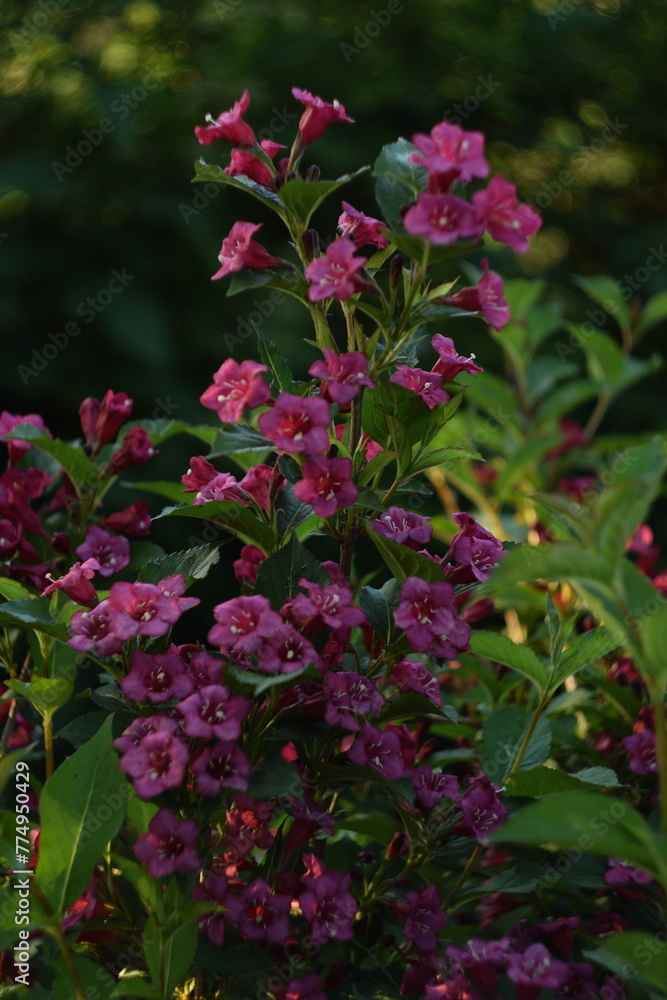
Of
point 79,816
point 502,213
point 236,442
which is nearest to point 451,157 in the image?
point 502,213

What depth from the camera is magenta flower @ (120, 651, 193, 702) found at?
854 mm

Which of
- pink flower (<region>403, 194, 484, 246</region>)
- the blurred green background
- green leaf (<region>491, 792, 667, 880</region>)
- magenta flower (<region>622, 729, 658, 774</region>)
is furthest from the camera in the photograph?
the blurred green background

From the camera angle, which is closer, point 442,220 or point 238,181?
point 442,220

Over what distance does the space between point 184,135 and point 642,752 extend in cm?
266

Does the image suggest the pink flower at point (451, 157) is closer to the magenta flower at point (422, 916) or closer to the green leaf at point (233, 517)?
the green leaf at point (233, 517)

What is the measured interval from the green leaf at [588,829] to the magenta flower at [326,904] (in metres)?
0.27

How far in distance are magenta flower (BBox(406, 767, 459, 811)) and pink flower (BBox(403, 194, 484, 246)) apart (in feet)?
1.71

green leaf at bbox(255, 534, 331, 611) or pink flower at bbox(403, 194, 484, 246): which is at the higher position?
pink flower at bbox(403, 194, 484, 246)

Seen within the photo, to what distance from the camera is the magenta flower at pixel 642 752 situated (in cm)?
113

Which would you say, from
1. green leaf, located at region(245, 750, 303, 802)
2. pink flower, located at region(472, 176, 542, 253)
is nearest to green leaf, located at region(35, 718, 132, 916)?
green leaf, located at region(245, 750, 303, 802)

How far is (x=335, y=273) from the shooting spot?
2.79 feet

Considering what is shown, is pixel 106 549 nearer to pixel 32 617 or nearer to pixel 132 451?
pixel 132 451

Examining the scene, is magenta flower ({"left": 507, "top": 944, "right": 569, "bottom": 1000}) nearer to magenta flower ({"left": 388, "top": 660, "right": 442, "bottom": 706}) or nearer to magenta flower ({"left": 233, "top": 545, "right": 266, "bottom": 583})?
magenta flower ({"left": 388, "top": 660, "right": 442, "bottom": 706})

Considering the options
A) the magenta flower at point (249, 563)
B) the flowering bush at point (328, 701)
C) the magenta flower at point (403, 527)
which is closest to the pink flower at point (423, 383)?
the flowering bush at point (328, 701)
